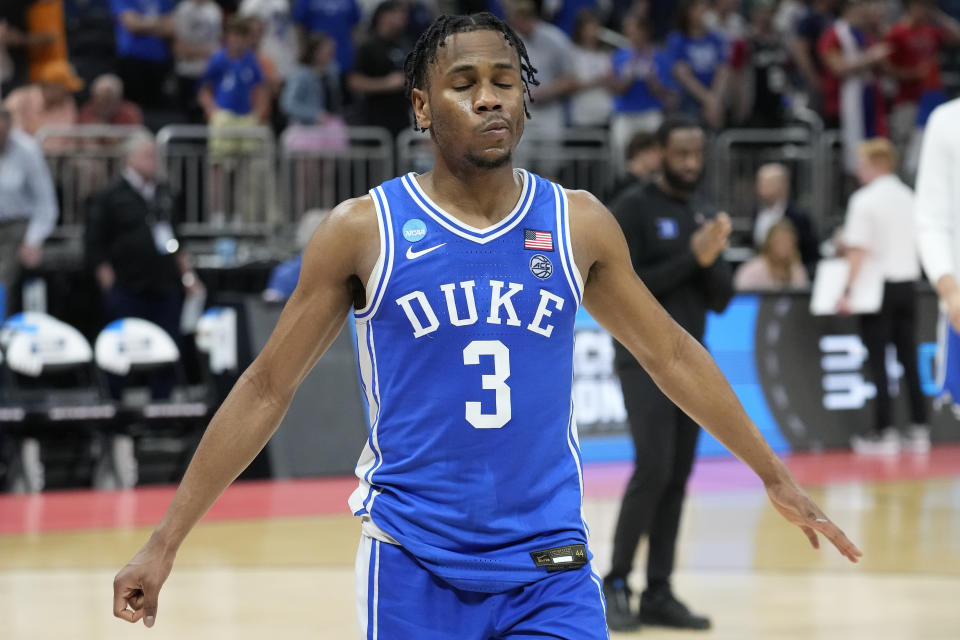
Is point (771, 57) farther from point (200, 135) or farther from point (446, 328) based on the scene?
point (446, 328)

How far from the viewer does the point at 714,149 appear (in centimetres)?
1563

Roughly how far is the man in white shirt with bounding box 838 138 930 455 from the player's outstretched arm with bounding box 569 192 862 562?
9.06 meters

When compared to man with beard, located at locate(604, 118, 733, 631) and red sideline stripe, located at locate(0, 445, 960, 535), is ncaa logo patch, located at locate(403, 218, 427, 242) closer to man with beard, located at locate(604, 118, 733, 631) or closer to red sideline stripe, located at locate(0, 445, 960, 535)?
man with beard, located at locate(604, 118, 733, 631)

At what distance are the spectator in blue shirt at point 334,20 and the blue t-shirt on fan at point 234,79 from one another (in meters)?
1.02

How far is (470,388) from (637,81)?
482 inches

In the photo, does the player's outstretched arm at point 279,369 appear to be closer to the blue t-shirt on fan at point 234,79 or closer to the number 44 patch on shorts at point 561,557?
the number 44 patch on shorts at point 561,557

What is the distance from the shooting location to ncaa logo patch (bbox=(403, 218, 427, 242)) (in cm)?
350

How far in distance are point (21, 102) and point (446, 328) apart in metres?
10.9

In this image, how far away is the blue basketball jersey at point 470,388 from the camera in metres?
3.45

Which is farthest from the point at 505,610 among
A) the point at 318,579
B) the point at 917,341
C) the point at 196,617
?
the point at 917,341

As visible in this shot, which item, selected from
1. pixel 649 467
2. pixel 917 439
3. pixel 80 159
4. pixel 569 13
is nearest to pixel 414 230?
pixel 649 467

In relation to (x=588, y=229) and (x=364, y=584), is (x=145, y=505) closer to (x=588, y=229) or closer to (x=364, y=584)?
(x=364, y=584)

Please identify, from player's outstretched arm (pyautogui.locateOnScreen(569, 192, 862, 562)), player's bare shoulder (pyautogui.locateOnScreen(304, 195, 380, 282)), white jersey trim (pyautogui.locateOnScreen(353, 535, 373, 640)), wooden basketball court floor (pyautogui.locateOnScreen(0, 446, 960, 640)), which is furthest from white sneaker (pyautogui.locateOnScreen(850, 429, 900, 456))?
player's bare shoulder (pyautogui.locateOnScreen(304, 195, 380, 282))

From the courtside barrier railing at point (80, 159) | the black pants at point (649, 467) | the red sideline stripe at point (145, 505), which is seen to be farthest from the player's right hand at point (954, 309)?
the courtside barrier railing at point (80, 159)
